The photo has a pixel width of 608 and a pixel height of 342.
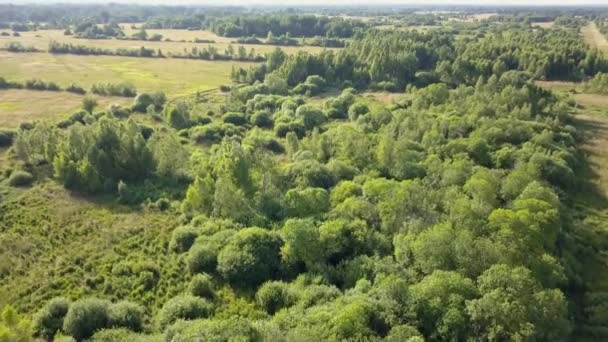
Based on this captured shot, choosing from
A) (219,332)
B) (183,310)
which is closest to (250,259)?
(183,310)

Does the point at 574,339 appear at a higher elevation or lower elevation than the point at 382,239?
lower

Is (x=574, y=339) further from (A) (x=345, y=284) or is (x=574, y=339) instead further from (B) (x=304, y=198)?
(B) (x=304, y=198)

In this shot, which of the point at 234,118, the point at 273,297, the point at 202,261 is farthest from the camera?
the point at 234,118

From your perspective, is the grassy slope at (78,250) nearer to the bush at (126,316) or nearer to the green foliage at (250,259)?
the bush at (126,316)

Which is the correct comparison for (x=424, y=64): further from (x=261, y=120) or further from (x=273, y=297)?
(x=273, y=297)

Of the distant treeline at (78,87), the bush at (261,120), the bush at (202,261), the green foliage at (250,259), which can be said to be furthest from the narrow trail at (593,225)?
the distant treeline at (78,87)

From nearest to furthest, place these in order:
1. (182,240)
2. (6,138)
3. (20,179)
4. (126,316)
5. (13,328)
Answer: (13,328) < (126,316) < (182,240) < (20,179) < (6,138)

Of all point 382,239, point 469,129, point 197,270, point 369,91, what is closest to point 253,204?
point 197,270
